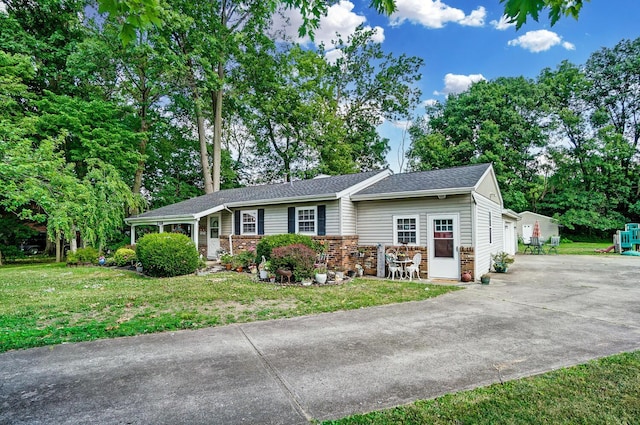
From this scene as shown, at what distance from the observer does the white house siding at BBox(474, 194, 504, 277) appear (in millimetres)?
10562

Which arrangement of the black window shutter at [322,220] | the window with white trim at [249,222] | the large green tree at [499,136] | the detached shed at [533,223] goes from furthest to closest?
the detached shed at [533,223] → the large green tree at [499,136] → the window with white trim at [249,222] → the black window shutter at [322,220]

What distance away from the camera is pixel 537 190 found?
28.6 m

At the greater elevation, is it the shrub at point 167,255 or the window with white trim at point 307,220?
the window with white trim at point 307,220

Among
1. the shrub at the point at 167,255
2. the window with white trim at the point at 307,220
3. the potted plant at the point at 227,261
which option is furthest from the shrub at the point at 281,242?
the shrub at the point at 167,255

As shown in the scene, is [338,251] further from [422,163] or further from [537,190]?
[537,190]

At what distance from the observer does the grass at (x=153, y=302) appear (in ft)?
17.8

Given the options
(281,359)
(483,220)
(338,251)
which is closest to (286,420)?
(281,359)

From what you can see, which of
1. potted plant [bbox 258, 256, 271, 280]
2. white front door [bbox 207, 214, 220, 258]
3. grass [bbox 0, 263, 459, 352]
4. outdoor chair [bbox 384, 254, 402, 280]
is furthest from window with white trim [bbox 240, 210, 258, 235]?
outdoor chair [bbox 384, 254, 402, 280]

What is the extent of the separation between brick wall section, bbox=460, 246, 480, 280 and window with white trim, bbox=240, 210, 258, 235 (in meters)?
8.68

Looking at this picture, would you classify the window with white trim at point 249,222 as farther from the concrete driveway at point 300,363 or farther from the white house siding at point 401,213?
the concrete driveway at point 300,363

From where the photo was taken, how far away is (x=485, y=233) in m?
11.8

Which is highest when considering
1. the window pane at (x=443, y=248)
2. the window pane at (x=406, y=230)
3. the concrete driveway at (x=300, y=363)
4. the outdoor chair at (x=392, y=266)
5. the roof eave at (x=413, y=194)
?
the roof eave at (x=413, y=194)

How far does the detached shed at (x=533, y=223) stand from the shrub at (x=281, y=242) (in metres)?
24.3

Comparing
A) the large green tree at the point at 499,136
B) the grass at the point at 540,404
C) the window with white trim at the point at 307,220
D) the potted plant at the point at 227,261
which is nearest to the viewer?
the grass at the point at 540,404
